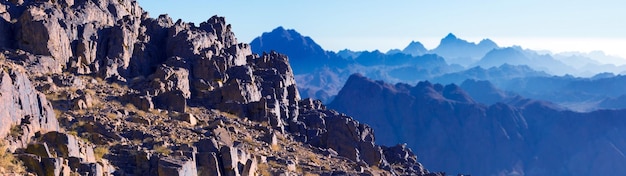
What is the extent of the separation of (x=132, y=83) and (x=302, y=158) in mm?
15178

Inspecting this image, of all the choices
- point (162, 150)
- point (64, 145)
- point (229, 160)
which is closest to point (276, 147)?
point (229, 160)

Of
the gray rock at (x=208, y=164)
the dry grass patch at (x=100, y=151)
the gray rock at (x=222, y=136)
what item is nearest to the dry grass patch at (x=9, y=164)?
the dry grass patch at (x=100, y=151)

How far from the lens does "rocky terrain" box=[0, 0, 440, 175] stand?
29.4 m

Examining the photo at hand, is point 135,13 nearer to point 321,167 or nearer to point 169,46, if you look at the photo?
point 169,46

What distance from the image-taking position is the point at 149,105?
4400 centimetres

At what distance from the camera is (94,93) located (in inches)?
1693

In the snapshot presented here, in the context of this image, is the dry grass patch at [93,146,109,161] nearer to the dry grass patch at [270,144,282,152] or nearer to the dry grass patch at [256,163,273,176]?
the dry grass patch at [256,163,273,176]

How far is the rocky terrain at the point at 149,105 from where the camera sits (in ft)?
96.5

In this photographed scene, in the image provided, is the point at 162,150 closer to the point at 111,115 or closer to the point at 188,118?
the point at 111,115

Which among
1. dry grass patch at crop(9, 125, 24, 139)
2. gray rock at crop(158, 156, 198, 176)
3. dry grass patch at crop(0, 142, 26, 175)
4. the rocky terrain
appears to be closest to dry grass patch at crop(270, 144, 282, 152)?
the rocky terrain

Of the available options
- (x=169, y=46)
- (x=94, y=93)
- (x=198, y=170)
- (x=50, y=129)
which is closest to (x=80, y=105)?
(x=94, y=93)

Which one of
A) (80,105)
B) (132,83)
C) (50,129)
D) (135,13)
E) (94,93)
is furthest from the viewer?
(135,13)

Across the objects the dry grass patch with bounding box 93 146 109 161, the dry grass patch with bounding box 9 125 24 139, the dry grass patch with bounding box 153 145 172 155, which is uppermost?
the dry grass patch with bounding box 9 125 24 139

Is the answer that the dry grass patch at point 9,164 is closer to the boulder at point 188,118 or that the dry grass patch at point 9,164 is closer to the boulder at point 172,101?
the boulder at point 188,118
